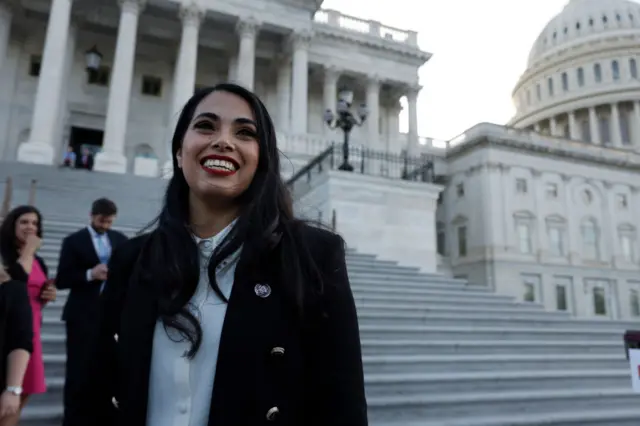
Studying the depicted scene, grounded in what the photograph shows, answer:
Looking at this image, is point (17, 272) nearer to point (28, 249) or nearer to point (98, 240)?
point (28, 249)

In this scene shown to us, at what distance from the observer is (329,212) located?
15.3 metres

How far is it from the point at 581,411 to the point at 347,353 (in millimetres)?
6367

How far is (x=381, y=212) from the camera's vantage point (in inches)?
631

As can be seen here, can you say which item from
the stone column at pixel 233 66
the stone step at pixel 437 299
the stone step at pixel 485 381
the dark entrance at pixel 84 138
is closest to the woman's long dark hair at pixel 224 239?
the stone step at pixel 485 381

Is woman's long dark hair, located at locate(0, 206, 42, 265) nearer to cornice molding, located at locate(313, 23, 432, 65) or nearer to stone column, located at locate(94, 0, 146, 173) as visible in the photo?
stone column, located at locate(94, 0, 146, 173)

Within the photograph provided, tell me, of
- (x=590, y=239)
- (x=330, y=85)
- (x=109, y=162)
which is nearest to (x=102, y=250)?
(x=109, y=162)

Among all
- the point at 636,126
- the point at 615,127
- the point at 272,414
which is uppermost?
the point at 615,127

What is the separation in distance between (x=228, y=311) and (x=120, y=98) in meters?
24.0

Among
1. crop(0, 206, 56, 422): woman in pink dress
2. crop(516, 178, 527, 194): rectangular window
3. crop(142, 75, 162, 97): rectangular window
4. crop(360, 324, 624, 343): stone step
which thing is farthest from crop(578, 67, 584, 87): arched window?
crop(0, 206, 56, 422): woman in pink dress

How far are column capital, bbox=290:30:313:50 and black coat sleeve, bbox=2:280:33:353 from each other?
26.4 meters

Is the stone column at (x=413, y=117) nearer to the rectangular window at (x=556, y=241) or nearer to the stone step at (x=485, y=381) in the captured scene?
the rectangular window at (x=556, y=241)

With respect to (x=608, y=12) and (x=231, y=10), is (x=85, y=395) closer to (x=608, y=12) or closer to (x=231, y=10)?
(x=231, y=10)

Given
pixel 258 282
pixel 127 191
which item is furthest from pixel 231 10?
pixel 258 282

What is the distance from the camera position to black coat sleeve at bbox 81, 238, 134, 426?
5.48 ft
